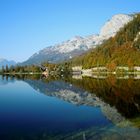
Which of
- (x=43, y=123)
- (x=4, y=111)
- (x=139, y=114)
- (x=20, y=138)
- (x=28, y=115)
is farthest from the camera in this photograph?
(x=4, y=111)

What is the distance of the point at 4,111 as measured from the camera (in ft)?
200

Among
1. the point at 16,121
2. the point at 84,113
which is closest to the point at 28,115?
the point at 16,121

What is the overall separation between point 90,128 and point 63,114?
15.1 metres

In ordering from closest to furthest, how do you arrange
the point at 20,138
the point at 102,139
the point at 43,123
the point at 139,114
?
1. the point at 102,139
2. the point at 20,138
3. the point at 43,123
4. the point at 139,114

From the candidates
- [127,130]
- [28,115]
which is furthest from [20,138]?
[28,115]

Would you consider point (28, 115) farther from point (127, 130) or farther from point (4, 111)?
point (127, 130)

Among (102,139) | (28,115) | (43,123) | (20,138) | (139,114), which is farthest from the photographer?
(28,115)

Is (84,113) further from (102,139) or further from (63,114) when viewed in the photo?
(102,139)

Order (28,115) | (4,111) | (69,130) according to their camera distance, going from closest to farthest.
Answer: (69,130) → (28,115) → (4,111)

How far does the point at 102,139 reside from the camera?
115ft

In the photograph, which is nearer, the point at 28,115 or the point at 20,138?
the point at 20,138

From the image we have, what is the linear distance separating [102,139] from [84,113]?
24.3 metres

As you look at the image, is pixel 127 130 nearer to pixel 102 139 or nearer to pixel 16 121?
pixel 102 139

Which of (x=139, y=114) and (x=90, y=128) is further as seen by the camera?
(x=139, y=114)
